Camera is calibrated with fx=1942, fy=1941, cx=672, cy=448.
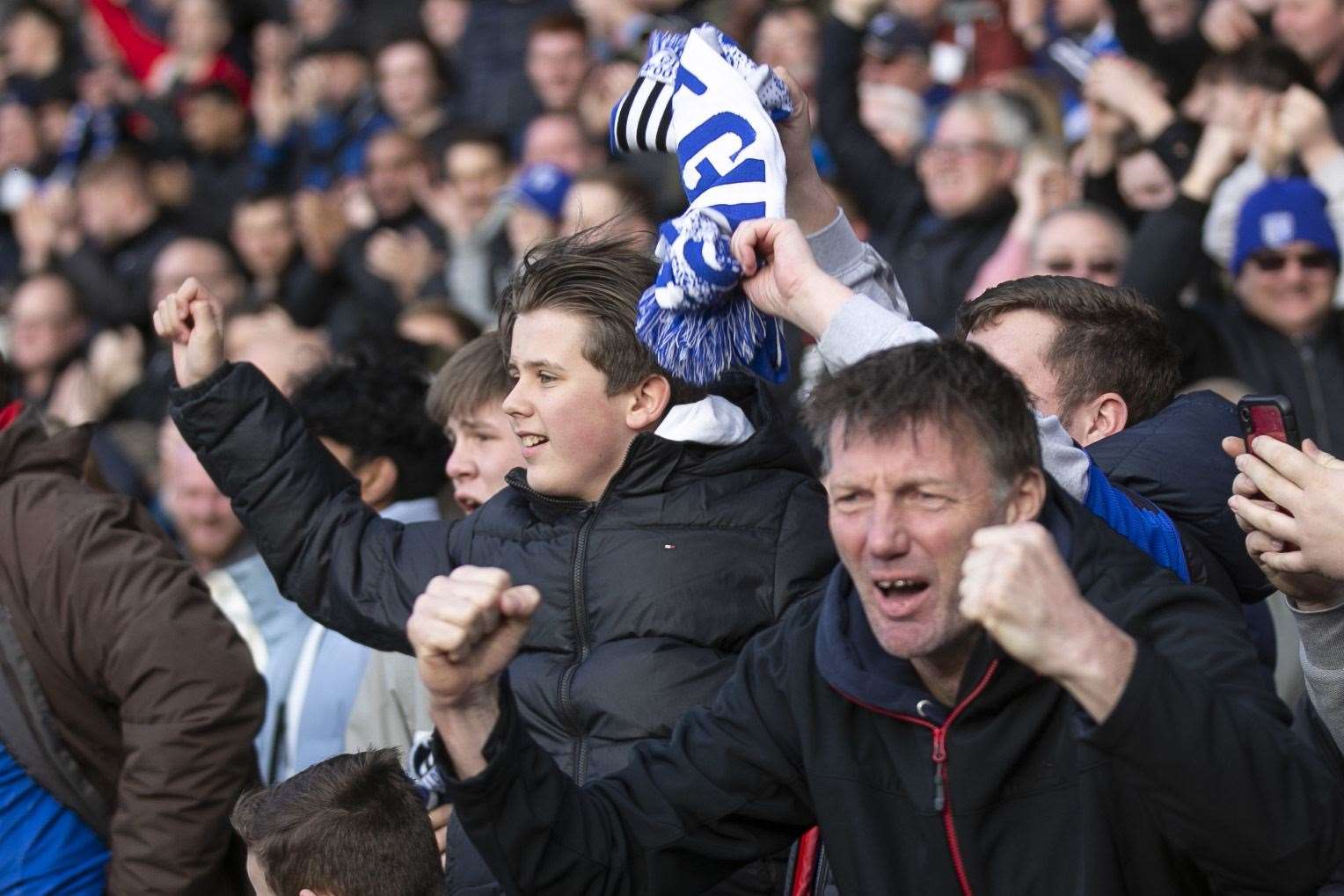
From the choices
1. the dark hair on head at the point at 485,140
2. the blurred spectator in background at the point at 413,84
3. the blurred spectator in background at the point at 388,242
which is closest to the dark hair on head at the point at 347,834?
the blurred spectator in background at the point at 388,242

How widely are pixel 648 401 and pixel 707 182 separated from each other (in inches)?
17.9

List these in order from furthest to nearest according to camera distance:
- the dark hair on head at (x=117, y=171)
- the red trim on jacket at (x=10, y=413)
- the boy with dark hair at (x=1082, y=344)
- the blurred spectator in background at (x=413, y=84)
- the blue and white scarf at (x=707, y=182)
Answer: the dark hair on head at (x=117, y=171)
the blurred spectator in background at (x=413, y=84)
the red trim on jacket at (x=10, y=413)
the boy with dark hair at (x=1082, y=344)
the blue and white scarf at (x=707, y=182)

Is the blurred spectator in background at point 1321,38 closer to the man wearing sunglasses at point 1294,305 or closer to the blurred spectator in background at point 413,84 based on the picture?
the man wearing sunglasses at point 1294,305

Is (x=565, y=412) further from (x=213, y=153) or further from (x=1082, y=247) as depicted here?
(x=213, y=153)

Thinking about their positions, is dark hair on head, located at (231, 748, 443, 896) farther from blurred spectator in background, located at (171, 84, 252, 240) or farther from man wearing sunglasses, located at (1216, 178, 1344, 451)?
blurred spectator in background, located at (171, 84, 252, 240)

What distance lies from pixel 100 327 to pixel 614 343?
7305 mm

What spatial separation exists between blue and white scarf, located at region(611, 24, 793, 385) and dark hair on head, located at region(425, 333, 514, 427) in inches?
32.8

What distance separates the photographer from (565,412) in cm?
335

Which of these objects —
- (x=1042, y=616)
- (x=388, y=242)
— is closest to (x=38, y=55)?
(x=388, y=242)

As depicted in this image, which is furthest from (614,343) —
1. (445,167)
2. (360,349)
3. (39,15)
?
(39,15)

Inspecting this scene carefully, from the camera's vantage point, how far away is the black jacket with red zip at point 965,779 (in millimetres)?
2266

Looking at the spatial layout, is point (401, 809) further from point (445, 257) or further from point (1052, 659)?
point (445, 257)

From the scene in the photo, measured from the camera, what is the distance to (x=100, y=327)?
10.1 m

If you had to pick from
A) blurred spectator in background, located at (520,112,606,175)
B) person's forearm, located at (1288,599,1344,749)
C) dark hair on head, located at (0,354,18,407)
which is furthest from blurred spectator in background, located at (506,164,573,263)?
person's forearm, located at (1288,599,1344,749)
